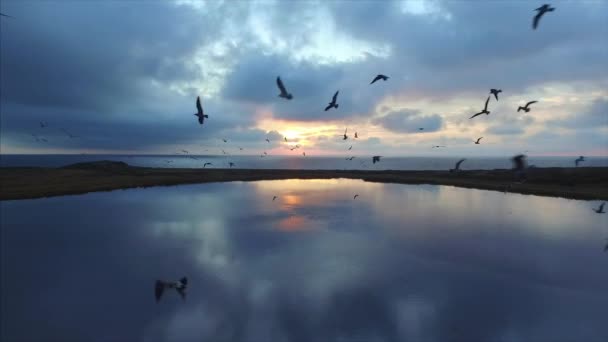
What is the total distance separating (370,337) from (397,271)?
870 cm

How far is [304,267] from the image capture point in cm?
2338

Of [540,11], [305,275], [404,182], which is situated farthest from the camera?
[404,182]

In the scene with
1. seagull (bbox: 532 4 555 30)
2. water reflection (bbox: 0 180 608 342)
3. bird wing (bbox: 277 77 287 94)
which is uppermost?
seagull (bbox: 532 4 555 30)

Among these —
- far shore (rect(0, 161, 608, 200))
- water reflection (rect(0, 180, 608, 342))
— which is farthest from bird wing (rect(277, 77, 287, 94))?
far shore (rect(0, 161, 608, 200))

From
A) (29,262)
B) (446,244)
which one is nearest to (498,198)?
(446,244)

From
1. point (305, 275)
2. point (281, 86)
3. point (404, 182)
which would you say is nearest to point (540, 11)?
point (281, 86)

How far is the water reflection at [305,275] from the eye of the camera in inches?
606

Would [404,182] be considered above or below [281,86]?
below

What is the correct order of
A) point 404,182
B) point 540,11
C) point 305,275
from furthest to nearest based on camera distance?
point 404,182, point 305,275, point 540,11

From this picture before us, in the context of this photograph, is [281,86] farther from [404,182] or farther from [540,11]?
[404,182]

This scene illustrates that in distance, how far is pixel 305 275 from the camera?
861 inches

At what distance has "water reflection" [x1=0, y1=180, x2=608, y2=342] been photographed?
1539cm

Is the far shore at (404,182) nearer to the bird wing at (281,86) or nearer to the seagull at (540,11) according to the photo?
the seagull at (540,11)

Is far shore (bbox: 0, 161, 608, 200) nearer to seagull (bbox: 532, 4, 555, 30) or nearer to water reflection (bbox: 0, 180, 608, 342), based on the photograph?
water reflection (bbox: 0, 180, 608, 342)
